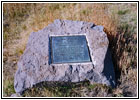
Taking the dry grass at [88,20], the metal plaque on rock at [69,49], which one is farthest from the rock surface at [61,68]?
the dry grass at [88,20]

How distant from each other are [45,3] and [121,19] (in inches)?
101

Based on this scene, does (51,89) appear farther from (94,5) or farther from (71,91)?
(94,5)

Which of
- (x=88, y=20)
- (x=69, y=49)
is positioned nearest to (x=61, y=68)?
(x=69, y=49)

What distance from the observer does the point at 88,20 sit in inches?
216

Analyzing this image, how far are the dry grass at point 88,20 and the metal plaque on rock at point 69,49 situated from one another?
512 millimetres

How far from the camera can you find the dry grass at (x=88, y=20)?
13.3ft

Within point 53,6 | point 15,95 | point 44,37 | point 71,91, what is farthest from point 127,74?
point 53,6

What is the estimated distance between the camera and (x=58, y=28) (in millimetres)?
4855

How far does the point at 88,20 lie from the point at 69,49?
149 centimetres

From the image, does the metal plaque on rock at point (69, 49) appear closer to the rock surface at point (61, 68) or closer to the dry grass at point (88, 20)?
the rock surface at point (61, 68)

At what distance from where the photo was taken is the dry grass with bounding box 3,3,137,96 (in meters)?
4.06

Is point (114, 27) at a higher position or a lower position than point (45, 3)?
lower

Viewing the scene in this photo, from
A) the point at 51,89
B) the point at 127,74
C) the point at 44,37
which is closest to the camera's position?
the point at 51,89

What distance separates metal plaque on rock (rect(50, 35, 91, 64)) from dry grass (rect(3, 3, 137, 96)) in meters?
0.51
